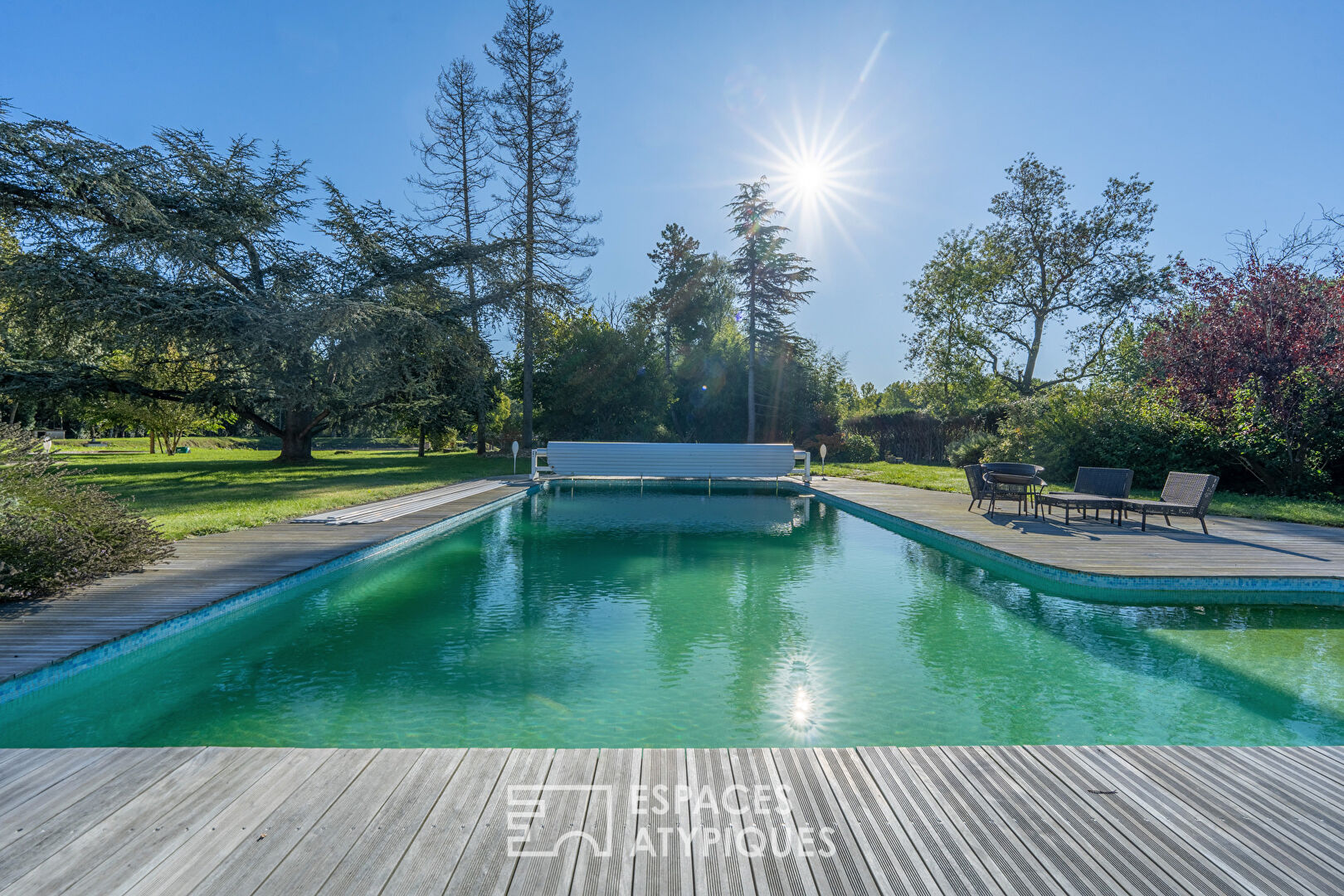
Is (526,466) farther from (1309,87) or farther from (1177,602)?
(1309,87)

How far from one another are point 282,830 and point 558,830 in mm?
763

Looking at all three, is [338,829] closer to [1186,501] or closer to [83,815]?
[83,815]

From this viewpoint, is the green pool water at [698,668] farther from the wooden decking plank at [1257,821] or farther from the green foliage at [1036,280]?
the green foliage at [1036,280]

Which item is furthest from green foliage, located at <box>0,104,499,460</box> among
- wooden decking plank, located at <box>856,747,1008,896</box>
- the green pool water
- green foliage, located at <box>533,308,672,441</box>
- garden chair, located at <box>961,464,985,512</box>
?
wooden decking plank, located at <box>856,747,1008,896</box>

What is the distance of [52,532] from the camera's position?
14.2ft

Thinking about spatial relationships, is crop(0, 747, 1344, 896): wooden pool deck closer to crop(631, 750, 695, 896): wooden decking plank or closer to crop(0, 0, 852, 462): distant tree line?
crop(631, 750, 695, 896): wooden decking plank

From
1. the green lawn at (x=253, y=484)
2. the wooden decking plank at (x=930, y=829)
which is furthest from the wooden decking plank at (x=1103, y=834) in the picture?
the green lawn at (x=253, y=484)

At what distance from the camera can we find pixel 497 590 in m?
5.55

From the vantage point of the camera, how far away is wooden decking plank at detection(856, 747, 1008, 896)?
1543 millimetres

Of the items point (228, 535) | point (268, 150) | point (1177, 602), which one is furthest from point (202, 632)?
point (268, 150)

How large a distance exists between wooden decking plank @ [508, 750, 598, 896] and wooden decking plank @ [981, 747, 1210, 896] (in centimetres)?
137

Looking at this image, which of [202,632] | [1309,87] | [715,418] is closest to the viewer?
[202,632]

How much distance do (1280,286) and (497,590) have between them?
13.3m

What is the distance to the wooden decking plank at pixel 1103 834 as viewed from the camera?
155 cm
